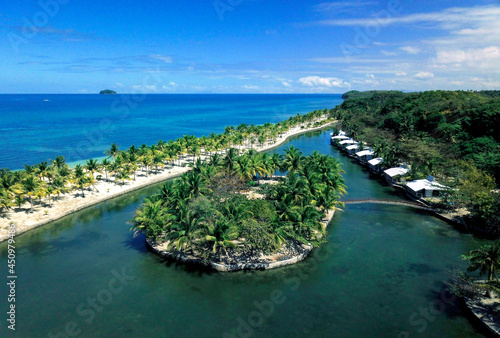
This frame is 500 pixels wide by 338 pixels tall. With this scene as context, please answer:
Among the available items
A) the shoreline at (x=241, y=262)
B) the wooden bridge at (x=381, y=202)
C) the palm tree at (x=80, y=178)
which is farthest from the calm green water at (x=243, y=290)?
the palm tree at (x=80, y=178)

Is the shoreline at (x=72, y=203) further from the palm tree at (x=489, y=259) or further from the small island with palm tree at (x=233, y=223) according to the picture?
the palm tree at (x=489, y=259)

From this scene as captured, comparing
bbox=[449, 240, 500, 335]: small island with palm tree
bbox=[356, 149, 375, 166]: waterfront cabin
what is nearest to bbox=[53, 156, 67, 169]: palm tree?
bbox=[449, 240, 500, 335]: small island with palm tree

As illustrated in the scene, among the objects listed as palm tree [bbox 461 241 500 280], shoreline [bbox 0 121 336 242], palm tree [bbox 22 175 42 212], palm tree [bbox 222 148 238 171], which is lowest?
shoreline [bbox 0 121 336 242]

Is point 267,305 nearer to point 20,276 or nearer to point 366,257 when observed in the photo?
point 366,257

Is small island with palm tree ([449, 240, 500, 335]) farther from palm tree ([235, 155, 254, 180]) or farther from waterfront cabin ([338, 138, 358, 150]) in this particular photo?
waterfront cabin ([338, 138, 358, 150])

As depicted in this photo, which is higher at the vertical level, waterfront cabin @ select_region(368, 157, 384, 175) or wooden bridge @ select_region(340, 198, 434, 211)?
waterfront cabin @ select_region(368, 157, 384, 175)

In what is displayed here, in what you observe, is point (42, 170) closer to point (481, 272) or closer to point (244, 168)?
point (244, 168)

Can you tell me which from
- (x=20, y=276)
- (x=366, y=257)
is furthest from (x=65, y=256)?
(x=366, y=257)
